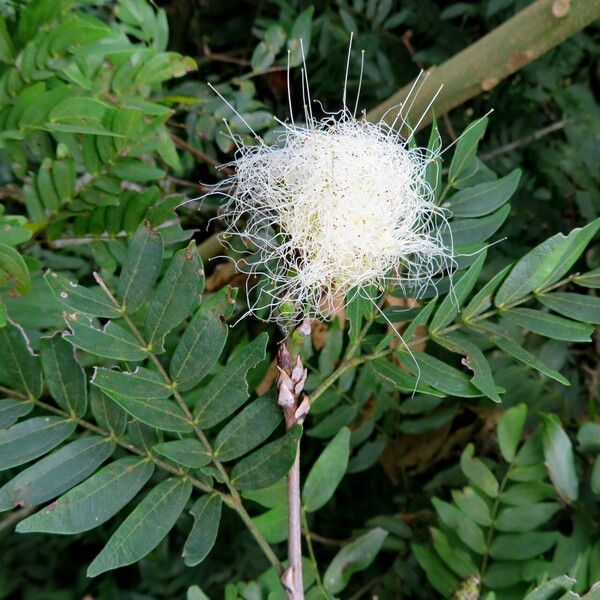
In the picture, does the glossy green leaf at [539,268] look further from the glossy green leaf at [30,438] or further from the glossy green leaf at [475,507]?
the glossy green leaf at [30,438]

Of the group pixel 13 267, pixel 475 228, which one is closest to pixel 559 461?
pixel 475 228

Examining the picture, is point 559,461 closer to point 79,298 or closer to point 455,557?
point 455,557

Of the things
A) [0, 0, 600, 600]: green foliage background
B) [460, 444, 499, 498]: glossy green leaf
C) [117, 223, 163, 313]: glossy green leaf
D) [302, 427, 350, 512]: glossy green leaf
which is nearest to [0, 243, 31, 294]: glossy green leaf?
[0, 0, 600, 600]: green foliage background

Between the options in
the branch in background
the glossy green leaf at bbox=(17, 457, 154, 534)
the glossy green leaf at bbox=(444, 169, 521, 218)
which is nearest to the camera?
the glossy green leaf at bbox=(17, 457, 154, 534)

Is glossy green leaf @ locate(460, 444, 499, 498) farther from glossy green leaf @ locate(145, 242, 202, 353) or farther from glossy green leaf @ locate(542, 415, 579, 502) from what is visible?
glossy green leaf @ locate(145, 242, 202, 353)

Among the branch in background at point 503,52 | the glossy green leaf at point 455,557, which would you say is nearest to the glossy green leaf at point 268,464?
the glossy green leaf at point 455,557

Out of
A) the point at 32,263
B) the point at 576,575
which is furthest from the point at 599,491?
the point at 32,263
